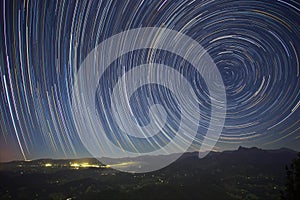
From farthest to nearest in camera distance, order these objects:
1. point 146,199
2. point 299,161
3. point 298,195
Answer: point 146,199, point 299,161, point 298,195

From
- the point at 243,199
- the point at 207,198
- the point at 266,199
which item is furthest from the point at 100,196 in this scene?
the point at 266,199

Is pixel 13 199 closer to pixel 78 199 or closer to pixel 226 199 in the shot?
pixel 78 199

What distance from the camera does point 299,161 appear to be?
21078 millimetres

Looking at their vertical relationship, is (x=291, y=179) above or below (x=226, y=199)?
above

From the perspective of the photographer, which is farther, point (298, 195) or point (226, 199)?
point (226, 199)

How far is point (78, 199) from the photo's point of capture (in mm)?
194625

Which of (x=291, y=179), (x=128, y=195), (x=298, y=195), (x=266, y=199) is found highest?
(x=291, y=179)

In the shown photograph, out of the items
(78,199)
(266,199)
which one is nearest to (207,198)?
(266,199)

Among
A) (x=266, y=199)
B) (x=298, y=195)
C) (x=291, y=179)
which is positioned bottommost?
(x=266, y=199)

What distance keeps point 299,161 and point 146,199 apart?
630ft

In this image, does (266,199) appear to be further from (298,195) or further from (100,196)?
(298,195)

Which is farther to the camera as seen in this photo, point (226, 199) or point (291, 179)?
point (226, 199)

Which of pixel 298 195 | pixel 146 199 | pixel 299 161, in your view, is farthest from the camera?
pixel 146 199

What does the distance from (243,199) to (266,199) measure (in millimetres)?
21623
